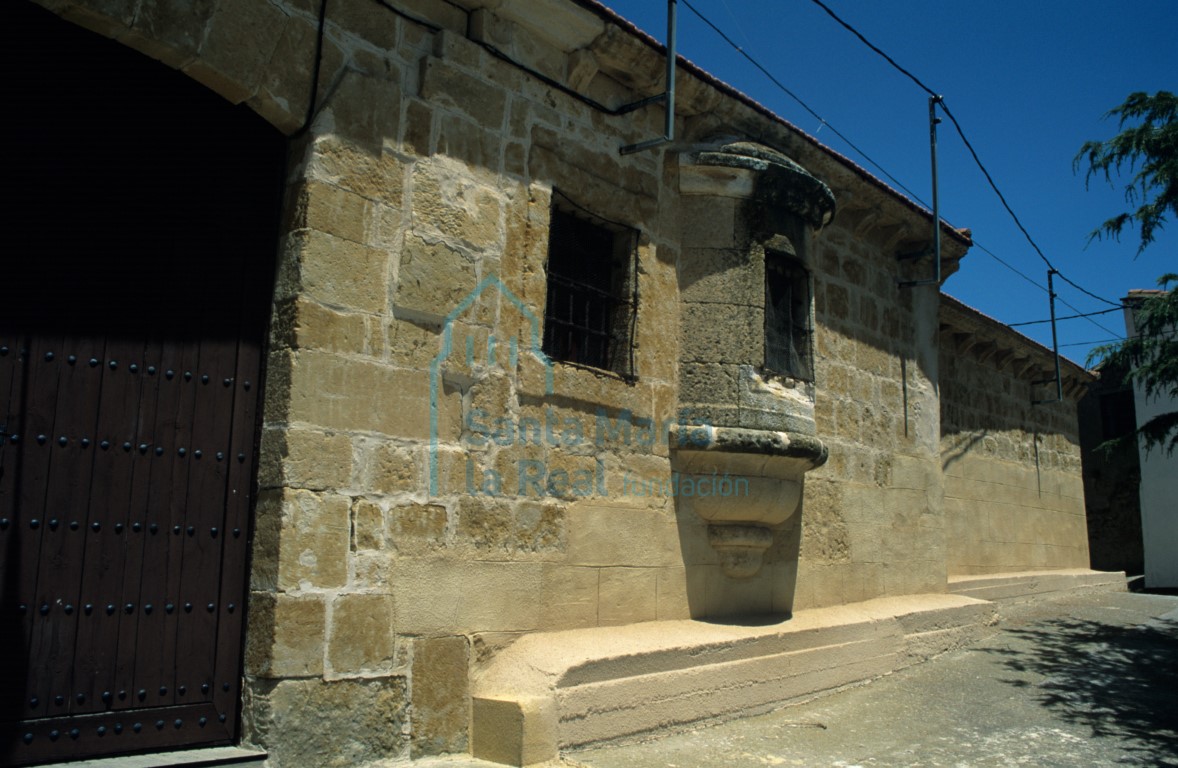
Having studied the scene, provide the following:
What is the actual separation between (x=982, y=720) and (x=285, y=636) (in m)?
3.86

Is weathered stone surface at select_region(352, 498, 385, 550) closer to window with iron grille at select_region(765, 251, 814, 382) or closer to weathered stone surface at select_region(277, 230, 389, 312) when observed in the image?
weathered stone surface at select_region(277, 230, 389, 312)

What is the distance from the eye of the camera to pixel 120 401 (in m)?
3.26

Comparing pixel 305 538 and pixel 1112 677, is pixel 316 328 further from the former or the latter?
pixel 1112 677

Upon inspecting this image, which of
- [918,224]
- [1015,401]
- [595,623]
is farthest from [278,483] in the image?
[1015,401]

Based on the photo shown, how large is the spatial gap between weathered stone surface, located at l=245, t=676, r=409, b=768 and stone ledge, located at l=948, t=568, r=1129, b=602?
6.07m

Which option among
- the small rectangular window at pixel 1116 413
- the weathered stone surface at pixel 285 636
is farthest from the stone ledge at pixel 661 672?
the small rectangular window at pixel 1116 413

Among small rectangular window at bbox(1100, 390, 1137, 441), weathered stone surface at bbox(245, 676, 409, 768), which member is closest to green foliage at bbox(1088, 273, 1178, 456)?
weathered stone surface at bbox(245, 676, 409, 768)

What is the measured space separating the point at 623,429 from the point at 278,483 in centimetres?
197

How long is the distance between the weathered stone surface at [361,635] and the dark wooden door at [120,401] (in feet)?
1.19

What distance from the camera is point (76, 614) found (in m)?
3.10

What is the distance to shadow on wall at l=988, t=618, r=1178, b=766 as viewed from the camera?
4.86 m

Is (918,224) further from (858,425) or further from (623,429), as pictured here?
(623,429)
